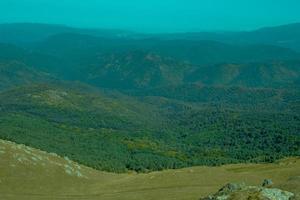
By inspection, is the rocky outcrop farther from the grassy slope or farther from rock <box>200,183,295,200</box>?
the grassy slope

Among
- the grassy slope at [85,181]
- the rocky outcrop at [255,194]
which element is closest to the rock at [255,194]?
the rocky outcrop at [255,194]

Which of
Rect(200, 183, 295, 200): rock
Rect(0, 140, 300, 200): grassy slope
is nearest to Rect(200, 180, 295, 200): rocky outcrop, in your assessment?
Rect(200, 183, 295, 200): rock

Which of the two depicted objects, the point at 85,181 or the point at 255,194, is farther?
the point at 85,181

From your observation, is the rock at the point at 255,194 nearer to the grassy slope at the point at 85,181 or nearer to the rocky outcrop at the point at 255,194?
the rocky outcrop at the point at 255,194

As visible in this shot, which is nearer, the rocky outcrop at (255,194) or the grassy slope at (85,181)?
the rocky outcrop at (255,194)

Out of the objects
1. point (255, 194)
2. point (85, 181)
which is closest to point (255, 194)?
point (255, 194)

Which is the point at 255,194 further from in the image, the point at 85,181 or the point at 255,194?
the point at 85,181

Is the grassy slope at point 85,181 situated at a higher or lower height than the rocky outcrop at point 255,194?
lower

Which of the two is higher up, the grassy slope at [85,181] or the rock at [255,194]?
the rock at [255,194]

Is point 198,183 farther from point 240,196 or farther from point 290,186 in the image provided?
point 240,196
